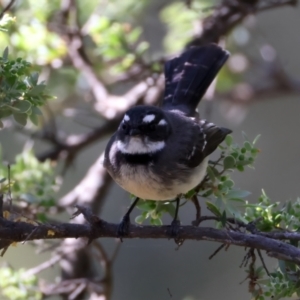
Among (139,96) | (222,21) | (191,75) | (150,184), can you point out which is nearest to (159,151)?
(150,184)

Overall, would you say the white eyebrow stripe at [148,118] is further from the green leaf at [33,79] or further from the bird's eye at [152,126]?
the green leaf at [33,79]

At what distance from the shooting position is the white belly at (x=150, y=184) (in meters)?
2.79

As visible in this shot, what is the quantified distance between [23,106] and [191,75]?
179cm

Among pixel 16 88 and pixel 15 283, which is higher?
pixel 16 88

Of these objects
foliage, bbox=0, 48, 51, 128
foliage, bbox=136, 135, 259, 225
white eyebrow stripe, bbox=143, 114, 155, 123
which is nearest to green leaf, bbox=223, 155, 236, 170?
foliage, bbox=136, 135, 259, 225

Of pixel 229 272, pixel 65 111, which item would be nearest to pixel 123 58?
pixel 65 111

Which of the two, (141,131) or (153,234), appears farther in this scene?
(141,131)

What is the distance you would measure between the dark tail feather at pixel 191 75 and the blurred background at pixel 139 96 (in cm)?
27

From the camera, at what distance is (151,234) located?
231 cm

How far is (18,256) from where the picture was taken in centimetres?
553

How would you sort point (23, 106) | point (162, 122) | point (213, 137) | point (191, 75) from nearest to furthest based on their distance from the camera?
1. point (23, 106)
2. point (162, 122)
3. point (213, 137)
4. point (191, 75)

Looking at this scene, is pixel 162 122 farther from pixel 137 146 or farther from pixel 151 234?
pixel 151 234

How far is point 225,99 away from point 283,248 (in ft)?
11.2

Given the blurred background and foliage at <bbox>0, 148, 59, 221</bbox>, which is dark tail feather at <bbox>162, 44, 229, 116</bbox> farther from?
foliage at <bbox>0, 148, 59, 221</bbox>
